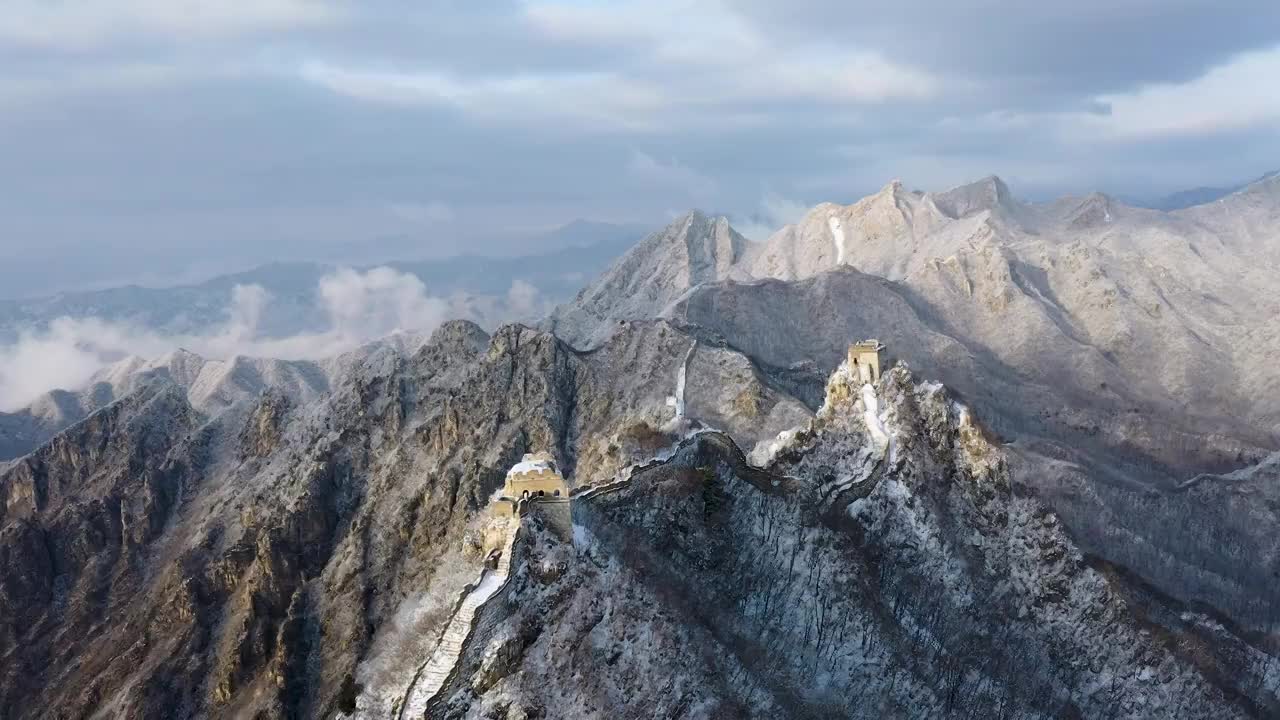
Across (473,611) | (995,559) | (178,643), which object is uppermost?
(473,611)

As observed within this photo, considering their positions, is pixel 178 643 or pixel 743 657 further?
pixel 178 643

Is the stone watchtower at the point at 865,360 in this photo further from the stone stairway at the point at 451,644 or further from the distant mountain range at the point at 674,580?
the stone stairway at the point at 451,644

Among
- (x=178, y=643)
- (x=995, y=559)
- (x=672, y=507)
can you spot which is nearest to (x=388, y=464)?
(x=178, y=643)

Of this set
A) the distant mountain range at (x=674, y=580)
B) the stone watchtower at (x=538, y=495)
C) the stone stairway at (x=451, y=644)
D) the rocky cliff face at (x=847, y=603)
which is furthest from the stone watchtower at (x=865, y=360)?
the stone stairway at (x=451, y=644)

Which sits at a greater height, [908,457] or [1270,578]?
[908,457]

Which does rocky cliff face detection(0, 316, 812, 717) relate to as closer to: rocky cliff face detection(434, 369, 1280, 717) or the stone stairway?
rocky cliff face detection(434, 369, 1280, 717)

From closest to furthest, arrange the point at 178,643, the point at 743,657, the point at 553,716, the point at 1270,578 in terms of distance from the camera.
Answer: the point at 553,716 → the point at 743,657 → the point at 178,643 → the point at 1270,578

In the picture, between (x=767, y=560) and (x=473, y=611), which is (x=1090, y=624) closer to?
(x=767, y=560)
